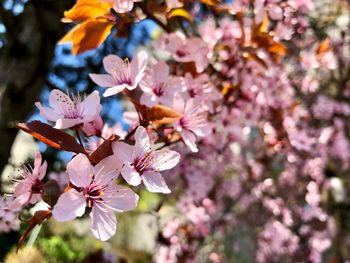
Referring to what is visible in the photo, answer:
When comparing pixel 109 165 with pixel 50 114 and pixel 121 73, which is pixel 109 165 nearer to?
pixel 50 114

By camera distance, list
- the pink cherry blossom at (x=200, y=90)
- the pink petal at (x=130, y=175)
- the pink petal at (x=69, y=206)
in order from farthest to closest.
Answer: the pink cherry blossom at (x=200, y=90), the pink petal at (x=130, y=175), the pink petal at (x=69, y=206)

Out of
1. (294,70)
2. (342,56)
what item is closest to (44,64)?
(294,70)

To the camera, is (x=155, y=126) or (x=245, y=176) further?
(x=245, y=176)

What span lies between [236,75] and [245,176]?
198cm

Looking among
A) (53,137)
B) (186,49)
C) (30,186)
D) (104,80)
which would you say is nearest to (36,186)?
(30,186)

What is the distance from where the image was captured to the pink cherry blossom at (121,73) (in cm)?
138

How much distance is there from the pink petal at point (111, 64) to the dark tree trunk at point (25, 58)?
1.53 m

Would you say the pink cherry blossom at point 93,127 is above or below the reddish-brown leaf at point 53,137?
below

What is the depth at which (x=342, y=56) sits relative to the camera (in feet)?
19.1

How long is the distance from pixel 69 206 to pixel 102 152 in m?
0.15

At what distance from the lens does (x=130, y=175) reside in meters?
1.11

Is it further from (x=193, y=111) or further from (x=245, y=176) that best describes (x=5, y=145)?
(x=245, y=176)

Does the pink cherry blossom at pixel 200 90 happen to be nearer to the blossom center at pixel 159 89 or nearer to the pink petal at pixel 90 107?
the blossom center at pixel 159 89

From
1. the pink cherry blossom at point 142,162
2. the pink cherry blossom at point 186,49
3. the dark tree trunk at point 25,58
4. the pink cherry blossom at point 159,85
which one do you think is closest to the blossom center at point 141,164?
the pink cherry blossom at point 142,162
